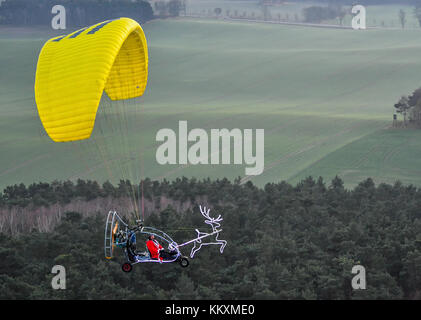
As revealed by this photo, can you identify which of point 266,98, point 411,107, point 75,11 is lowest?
point 266,98

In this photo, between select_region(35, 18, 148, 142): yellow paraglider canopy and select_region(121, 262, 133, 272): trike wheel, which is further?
select_region(121, 262, 133, 272): trike wheel

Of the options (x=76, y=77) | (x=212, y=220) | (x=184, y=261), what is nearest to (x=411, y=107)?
(x=212, y=220)

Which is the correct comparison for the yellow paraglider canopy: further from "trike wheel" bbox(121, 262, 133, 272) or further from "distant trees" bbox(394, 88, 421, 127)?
"distant trees" bbox(394, 88, 421, 127)

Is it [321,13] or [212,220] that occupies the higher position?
[321,13]

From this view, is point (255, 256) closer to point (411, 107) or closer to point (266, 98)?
point (411, 107)

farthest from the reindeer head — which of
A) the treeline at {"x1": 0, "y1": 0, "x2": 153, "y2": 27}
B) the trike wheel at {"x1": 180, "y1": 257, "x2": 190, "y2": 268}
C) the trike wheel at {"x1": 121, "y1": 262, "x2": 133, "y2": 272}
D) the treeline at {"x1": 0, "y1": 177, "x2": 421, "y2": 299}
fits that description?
the treeline at {"x1": 0, "y1": 0, "x2": 153, "y2": 27}

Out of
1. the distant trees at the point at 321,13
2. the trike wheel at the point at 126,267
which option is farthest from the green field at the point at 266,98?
the trike wheel at the point at 126,267
